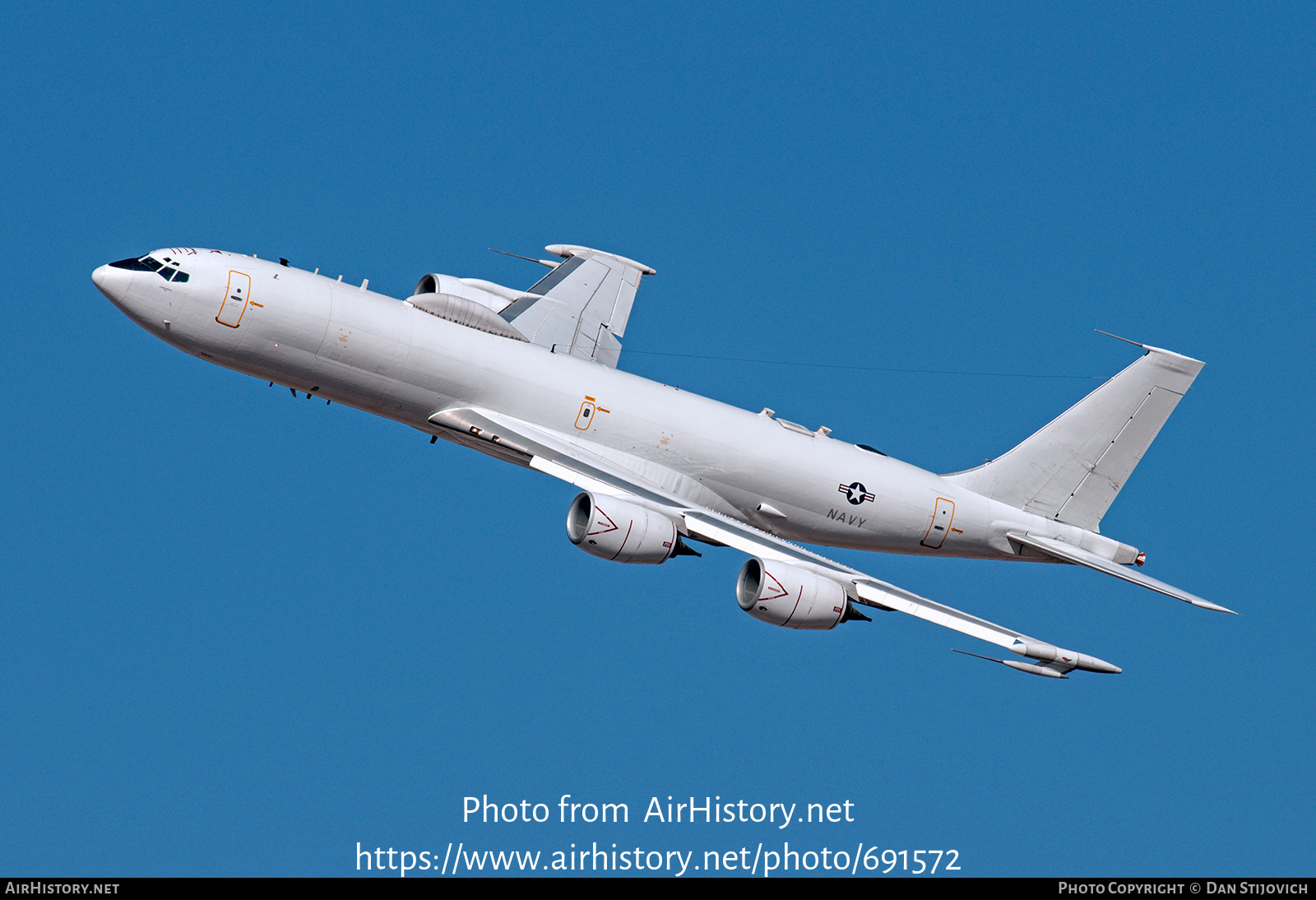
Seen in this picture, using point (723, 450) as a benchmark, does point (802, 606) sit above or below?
below

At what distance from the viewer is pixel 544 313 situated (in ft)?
169

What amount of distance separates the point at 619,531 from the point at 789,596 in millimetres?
5203

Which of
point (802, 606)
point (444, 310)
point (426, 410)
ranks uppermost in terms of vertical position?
point (444, 310)

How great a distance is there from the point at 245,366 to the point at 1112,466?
28492 millimetres

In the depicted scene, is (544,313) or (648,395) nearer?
(648,395)

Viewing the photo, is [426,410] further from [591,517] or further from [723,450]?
[723,450]

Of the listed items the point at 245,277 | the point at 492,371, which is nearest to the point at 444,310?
the point at 492,371

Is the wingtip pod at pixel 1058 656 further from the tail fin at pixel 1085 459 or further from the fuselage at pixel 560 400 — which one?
the tail fin at pixel 1085 459

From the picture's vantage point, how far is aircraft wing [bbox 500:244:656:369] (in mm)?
51312

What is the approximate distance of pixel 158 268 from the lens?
4362 centimetres

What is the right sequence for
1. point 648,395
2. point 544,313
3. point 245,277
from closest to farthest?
point 245,277, point 648,395, point 544,313

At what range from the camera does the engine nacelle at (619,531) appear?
44.1m

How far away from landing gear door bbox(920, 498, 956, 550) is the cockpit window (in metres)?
24.3

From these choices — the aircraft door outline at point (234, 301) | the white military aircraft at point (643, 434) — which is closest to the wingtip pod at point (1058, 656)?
the white military aircraft at point (643, 434)
